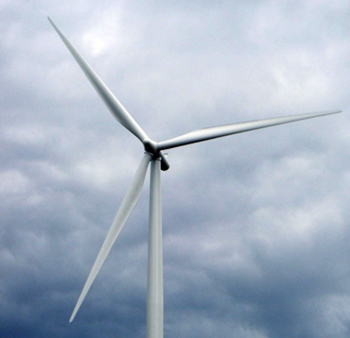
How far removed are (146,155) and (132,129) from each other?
77.2 inches

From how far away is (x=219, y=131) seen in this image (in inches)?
1265

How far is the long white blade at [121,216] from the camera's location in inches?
1063

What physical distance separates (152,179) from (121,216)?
112 inches

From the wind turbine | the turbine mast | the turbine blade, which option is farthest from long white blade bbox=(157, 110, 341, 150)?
the turbine mast

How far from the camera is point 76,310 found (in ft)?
83.8

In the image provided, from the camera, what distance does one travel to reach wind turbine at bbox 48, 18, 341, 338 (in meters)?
26.1

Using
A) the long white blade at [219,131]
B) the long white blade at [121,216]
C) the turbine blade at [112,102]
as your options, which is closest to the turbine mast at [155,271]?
the long white blade at [121,216]

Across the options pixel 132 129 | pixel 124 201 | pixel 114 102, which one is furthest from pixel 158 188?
pixel 114 102

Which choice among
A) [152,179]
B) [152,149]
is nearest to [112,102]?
[152,149]

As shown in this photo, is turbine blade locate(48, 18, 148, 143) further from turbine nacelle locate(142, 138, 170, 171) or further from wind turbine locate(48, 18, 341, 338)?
turbine nacelle locate(142, 138, 170, 171)

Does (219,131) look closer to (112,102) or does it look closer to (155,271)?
(112,102)

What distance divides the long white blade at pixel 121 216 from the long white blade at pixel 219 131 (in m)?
1.68

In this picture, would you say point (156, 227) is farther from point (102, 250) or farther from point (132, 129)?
point (132, 129)

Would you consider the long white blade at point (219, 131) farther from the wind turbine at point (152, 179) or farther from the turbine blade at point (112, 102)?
the turbine blade at point (112, 102)
